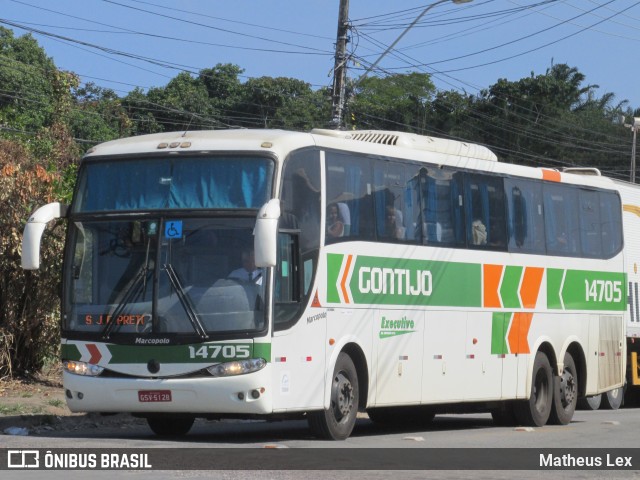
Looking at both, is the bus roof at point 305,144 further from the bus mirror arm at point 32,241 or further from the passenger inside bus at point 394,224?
the bus mirror arm at point 32,241

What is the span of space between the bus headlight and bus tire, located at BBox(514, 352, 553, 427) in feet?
25.0

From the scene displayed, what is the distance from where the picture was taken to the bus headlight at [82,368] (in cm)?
1377

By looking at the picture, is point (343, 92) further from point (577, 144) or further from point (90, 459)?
point (577, 144)

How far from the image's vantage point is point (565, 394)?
65.4ft

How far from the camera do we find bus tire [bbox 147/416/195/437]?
15336 millimetres

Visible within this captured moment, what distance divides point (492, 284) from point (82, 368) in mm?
6587

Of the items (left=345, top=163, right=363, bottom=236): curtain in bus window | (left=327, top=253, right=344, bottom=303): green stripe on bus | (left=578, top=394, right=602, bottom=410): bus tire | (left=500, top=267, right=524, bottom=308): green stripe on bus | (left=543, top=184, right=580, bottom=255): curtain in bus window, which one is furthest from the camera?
(left=578, top=394, right=602, bottom=410): bus tire

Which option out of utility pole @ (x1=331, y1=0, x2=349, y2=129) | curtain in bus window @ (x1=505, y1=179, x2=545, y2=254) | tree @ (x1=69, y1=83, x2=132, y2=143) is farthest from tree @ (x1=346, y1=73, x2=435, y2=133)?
curtain in bus window @ (x1=505, y1=179, x2=545, y2=254)

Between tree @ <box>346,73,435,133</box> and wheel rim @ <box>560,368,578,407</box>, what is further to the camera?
tree @ <box>346,73,435,133</box>

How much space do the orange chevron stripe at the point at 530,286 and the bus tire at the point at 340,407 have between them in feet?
14.9

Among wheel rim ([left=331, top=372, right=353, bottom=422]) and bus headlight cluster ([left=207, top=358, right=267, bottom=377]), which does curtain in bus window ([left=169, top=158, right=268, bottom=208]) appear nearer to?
bus headlight cluster ([left=207, top=358, right=267, bottom=377])

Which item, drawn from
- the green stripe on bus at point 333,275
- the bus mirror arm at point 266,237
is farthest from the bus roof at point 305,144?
the green stripe on bus at point 333,275

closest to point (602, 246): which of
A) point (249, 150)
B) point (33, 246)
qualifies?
point (249, 150)

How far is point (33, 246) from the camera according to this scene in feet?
44.9
